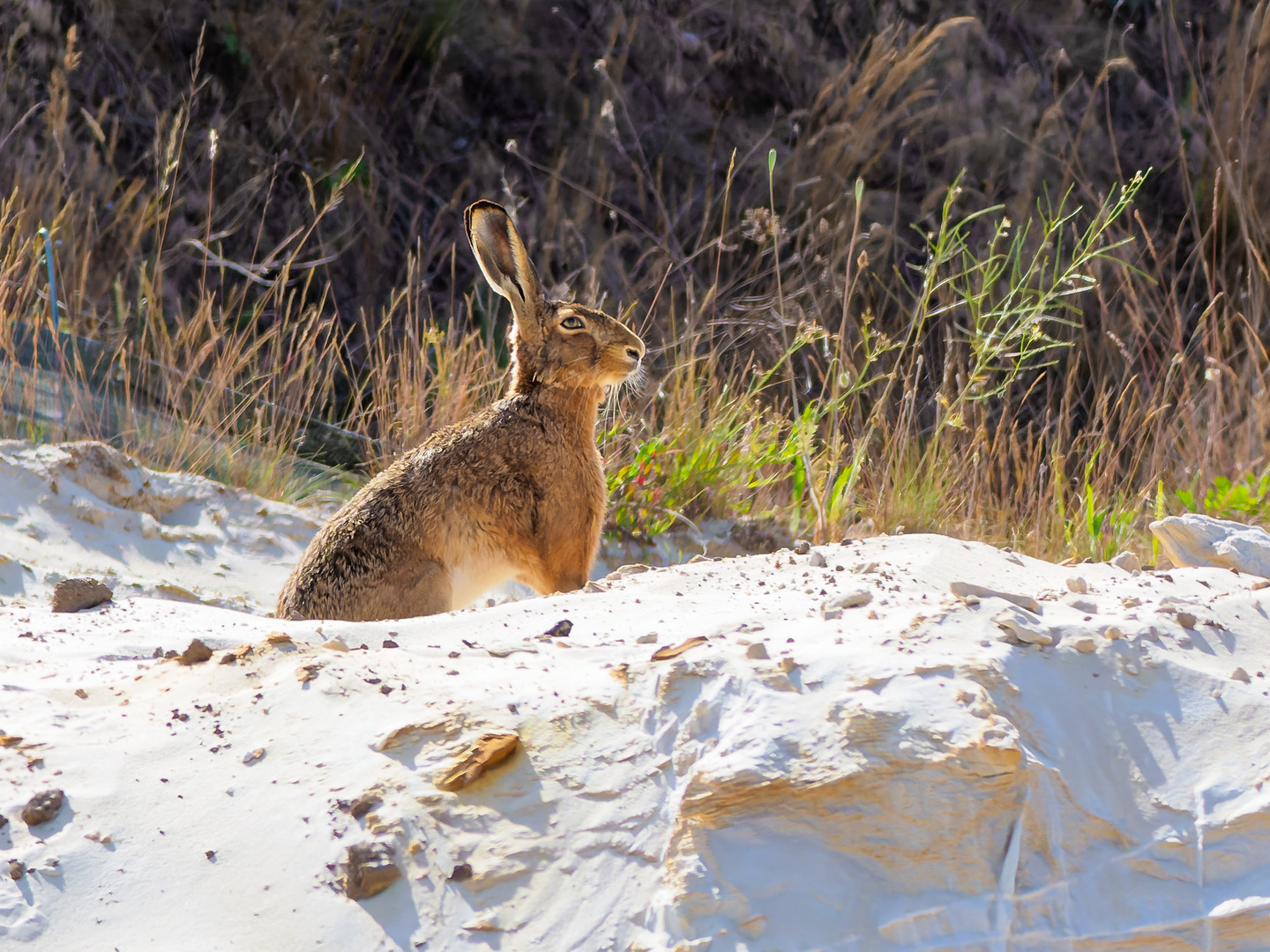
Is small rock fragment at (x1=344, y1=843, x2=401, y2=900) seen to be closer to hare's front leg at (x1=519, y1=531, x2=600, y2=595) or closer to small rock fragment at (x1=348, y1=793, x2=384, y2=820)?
small rock fragment at (x1=348, y1=793, x2=384, y2=820)

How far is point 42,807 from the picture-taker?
1.93 m

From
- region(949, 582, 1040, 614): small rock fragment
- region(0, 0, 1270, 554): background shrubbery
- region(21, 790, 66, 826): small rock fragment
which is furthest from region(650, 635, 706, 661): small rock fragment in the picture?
region(0, 0, 1270, 554): background shrubbery

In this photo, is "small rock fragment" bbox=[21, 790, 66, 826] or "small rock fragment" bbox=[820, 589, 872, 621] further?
"small rock fragment" bbox=[820, 589, 872, 621]

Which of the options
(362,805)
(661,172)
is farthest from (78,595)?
(661,172)

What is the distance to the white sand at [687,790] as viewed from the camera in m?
1.78

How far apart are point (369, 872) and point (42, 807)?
0.52 m

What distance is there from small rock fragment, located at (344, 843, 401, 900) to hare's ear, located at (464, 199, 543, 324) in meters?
2.40

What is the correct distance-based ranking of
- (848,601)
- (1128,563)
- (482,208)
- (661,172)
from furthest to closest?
1. (661,172)
2. (482,208)
3. (1128,563)
4. (848,601)

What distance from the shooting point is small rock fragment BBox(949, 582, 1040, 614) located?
244 cm

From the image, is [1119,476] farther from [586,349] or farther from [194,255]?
[194,255]

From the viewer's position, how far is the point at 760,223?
483 centimetres

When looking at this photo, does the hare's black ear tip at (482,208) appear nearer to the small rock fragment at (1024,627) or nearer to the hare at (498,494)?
the hare at (498,494)

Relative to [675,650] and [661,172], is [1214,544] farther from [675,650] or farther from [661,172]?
[661,172]

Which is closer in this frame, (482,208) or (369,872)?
(369,872)
